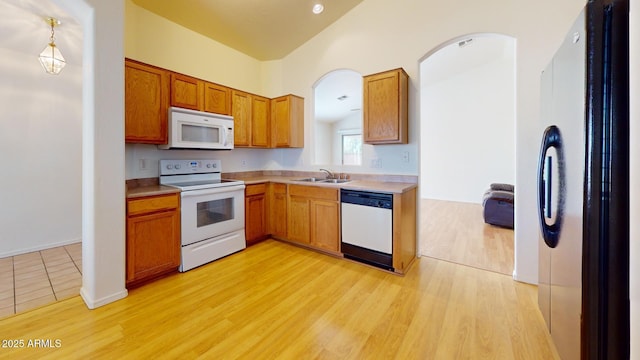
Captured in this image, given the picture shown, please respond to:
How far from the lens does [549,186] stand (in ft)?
4.42

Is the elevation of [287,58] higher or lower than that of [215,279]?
higher

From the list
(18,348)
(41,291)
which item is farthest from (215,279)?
(41,291)

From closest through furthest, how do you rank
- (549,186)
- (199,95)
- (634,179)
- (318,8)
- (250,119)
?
(634,179)
(549,186)
(199,95)
(318,8)
(250,119)

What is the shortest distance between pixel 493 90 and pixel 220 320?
7.22 m

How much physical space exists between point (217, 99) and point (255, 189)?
1266 millimetres

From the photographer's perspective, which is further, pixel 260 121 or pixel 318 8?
pixel 260 121

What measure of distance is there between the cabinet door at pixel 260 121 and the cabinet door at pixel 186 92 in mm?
824

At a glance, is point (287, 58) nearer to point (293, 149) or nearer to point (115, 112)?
point (293, 149)

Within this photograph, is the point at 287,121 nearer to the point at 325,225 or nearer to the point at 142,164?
the point at 325,225

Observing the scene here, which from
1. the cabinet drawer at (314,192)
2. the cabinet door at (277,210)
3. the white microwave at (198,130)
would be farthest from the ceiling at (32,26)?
the cabinet drawer at (314,192)

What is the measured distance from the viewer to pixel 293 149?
4102 mm

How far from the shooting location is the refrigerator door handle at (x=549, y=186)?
1221 millimetres

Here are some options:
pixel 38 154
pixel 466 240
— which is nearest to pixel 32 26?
pixel 38 154

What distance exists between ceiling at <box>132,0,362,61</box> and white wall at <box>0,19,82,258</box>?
158 centimetres
